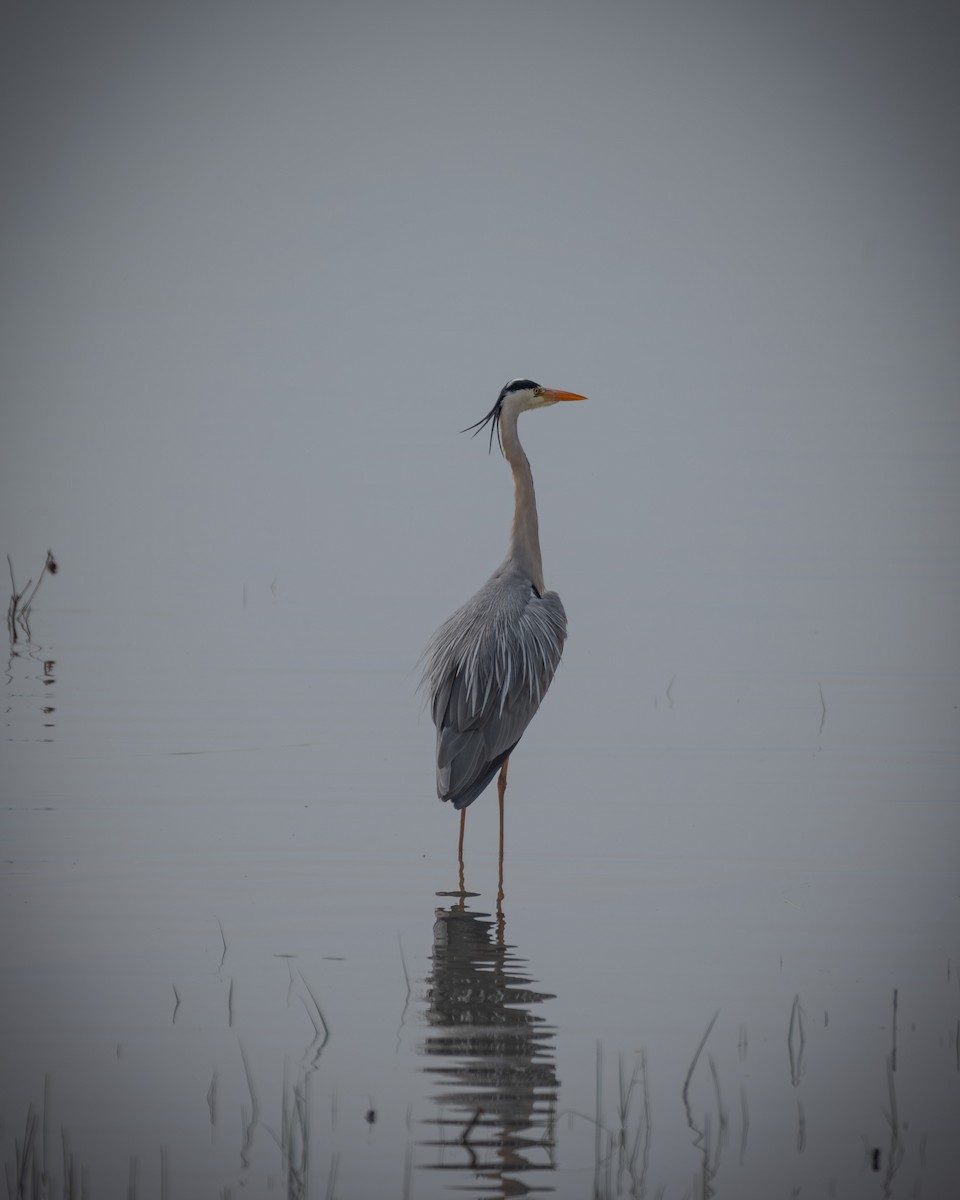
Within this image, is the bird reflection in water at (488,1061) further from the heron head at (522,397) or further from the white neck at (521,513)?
the heron head at (522,397)

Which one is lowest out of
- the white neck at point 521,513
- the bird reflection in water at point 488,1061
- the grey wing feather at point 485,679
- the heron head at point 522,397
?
the bird reflection in water at point 488,1061

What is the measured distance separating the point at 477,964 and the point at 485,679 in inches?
97.3

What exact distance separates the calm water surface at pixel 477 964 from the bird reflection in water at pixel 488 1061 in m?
0.01

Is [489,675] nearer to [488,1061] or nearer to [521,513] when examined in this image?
[521,513]

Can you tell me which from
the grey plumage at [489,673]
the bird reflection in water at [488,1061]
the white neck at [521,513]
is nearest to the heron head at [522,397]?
the white neck at [521,513]

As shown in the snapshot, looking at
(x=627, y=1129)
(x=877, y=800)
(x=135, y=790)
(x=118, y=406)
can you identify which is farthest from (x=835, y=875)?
(x=118, y=406)

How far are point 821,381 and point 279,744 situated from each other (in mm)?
54276

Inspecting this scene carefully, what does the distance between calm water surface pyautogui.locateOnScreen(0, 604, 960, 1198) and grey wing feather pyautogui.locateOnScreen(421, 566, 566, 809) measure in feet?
1.56

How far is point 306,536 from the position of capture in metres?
29.1

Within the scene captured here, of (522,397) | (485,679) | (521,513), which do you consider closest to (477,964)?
(485,679)

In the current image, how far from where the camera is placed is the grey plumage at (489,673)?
861 cm

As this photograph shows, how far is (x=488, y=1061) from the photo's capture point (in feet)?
18.3

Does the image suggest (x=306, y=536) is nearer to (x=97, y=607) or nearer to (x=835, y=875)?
(x=97, y=607)

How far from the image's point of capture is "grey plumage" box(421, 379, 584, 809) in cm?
861
